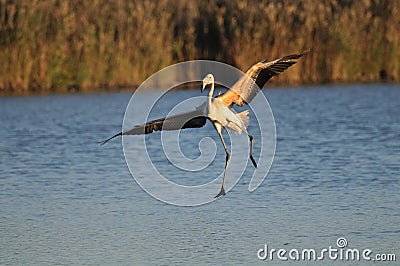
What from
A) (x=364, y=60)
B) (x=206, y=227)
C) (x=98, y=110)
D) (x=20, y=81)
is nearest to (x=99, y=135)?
(x=98, y=110)

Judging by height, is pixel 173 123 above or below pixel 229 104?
→ below

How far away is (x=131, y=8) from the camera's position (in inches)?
763

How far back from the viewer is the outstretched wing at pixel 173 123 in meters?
8.58

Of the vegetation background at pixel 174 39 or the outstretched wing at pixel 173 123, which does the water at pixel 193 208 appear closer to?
the outstretched wing at pixel 173 123

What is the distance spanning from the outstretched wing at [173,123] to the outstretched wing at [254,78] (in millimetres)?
319

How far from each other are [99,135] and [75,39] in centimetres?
500

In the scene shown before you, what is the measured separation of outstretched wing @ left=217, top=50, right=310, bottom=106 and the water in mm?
911
